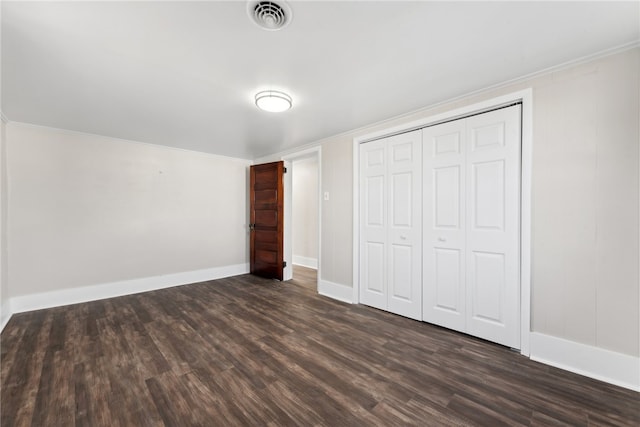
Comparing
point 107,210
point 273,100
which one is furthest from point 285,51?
point 107,210

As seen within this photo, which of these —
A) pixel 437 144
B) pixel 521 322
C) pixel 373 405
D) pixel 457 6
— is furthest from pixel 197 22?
pixel 521 322

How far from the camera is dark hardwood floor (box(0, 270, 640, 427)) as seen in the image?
4.99 feet

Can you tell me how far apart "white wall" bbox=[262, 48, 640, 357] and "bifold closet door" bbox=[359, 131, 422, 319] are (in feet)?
3.40

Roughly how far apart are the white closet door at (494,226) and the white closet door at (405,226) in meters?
0.52

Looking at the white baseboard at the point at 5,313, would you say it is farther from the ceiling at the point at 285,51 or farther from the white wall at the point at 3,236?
the ceiling at the point at 285,51

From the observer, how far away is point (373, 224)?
131 inches

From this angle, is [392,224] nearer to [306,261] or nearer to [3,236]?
[306,261]

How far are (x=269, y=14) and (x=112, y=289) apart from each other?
434cm

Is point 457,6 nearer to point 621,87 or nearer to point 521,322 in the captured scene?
point 621,87

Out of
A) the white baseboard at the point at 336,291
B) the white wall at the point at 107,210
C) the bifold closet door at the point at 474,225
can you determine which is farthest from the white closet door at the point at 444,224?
the white wall at the point at 107,210

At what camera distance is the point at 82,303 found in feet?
11.4

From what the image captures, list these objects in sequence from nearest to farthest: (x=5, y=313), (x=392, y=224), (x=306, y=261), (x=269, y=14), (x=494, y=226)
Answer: (x=269, y=14) < (x=494, y=226) < (x=5, y=313) < (x=392, y=224) < (x=306, y=261)

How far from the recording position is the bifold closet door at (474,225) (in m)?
2.27

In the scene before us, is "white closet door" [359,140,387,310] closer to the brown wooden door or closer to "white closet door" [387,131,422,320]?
"white closet door" [387,131,422,320]
